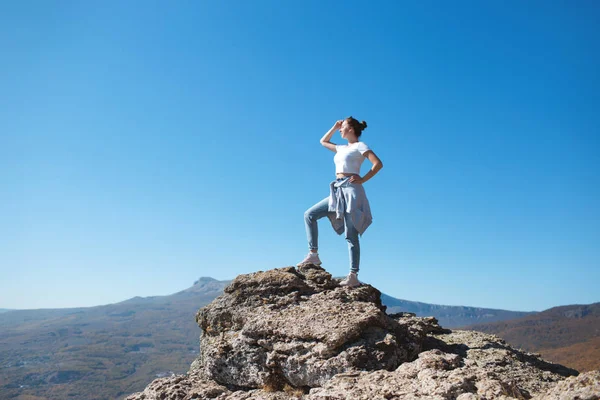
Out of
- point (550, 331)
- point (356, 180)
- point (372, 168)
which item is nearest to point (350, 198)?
point (356, 180)

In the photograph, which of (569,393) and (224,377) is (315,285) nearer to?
(224,377)

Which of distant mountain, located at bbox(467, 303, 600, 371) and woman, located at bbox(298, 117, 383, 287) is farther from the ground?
woman, located at bbox(298, 117, 383, 287)

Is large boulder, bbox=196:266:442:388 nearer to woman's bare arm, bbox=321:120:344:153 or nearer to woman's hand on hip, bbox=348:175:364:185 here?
woman's hand on hip, bbox=348:175:364:185

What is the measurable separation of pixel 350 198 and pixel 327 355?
3442 mm

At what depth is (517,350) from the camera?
9273 millimetres

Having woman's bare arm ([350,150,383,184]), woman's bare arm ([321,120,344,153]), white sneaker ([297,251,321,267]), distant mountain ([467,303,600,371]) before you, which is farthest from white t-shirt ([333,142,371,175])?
distant mountain ([467,303,600,371])

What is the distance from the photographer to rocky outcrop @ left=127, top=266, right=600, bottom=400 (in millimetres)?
5711

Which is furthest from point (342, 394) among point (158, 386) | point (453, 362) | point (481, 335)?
point (481, 335)

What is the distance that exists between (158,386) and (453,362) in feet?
17.3

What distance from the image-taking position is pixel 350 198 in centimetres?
917

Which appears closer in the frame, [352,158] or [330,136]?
[352,158]

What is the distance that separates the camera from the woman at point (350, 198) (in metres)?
9.14

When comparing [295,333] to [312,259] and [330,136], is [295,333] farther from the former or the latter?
[330,136]

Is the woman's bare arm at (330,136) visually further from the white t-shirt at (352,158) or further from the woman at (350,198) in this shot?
the white t-shirt at (352,158)
